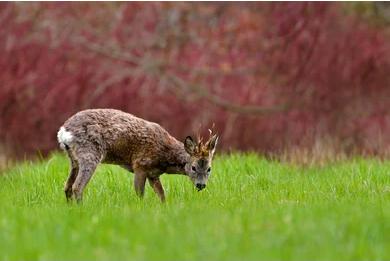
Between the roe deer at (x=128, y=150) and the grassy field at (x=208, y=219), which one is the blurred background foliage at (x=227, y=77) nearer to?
the grassy field at (x=208, y=219)

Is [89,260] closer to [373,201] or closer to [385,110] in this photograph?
[373,201]

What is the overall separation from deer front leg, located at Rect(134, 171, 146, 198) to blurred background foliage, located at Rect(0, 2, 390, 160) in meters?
11.0

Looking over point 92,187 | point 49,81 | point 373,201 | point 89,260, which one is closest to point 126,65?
point 49,81

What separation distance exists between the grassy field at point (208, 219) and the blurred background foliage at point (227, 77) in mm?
10084

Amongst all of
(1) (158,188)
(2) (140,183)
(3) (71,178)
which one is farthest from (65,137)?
(1) (158,188)

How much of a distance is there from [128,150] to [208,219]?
3108 mm

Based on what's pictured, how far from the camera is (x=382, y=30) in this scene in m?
24.0

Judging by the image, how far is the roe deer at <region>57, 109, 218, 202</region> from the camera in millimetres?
10625

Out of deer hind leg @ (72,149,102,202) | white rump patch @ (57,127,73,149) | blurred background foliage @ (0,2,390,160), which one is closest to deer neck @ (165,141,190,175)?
deer hind leg @ (72,149,102,202)

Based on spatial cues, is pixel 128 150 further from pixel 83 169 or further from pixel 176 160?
pixel 83 169

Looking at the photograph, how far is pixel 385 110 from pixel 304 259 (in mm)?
16619

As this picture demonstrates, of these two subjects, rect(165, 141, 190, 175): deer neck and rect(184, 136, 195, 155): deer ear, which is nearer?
rect(184, 136, 195, 155): deer ear

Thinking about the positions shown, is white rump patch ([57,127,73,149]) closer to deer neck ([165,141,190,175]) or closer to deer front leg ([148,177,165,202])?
deer front leg ([148,177,165,202])

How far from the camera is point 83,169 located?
10.5 m
